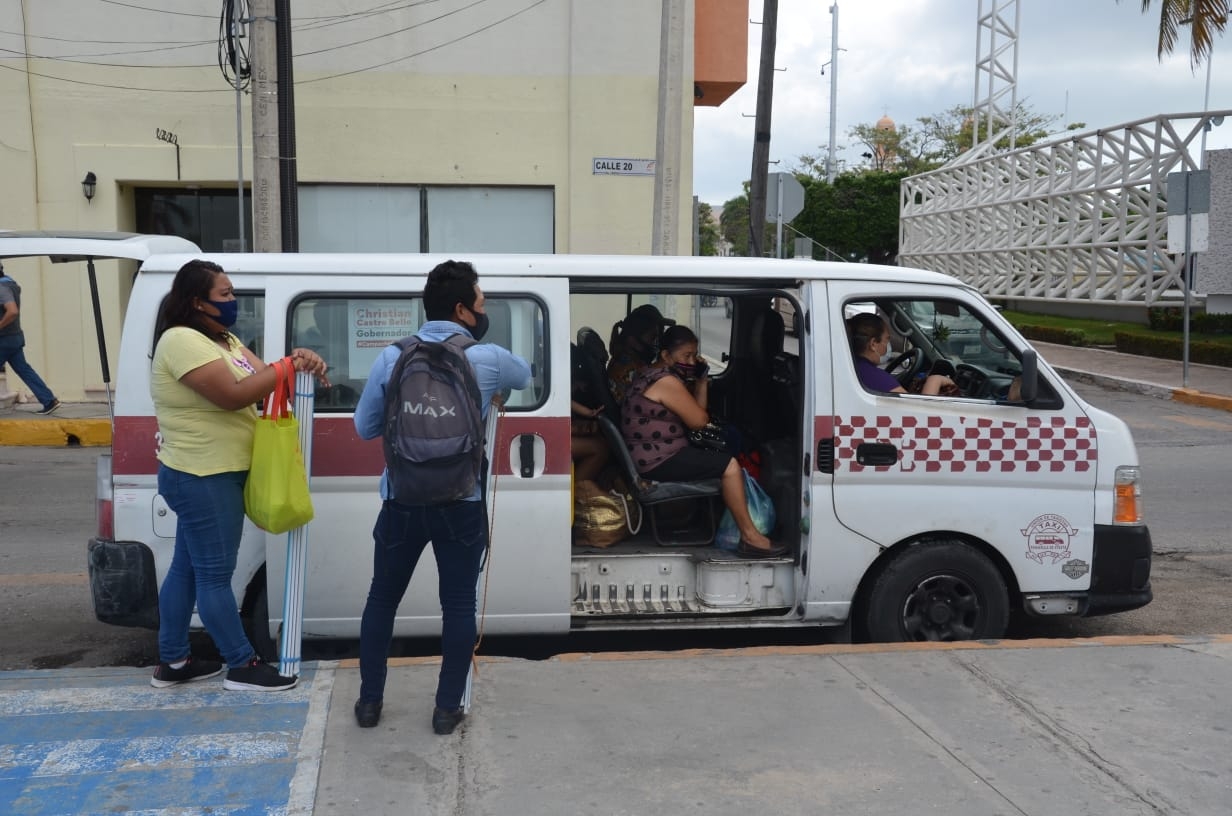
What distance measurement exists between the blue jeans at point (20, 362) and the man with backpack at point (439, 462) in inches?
403

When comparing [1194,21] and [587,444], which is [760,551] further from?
[1194,21]

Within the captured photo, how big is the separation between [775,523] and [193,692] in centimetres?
276

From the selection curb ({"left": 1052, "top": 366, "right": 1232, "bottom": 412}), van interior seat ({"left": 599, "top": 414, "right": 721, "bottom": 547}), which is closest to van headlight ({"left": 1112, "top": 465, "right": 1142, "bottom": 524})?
van interior seat ({"left": 599, "top": 414, "right": 721, "bottom": 547})

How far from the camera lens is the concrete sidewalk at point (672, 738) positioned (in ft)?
13.0

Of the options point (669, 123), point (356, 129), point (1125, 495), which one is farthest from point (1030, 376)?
point (356, 129)

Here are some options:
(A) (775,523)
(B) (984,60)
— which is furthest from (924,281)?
(B) (984,60)

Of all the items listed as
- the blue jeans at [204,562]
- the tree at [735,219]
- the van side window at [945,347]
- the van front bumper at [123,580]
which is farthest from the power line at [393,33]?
the tree at [735,219]

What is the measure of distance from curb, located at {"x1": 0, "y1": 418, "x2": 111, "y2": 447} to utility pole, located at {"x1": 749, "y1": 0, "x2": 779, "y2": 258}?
9840mm

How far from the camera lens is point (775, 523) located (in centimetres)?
591

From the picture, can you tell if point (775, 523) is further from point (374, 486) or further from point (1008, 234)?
point (1008, 234)

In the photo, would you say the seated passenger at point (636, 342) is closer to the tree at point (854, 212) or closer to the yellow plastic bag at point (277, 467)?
the yellow plastic bag at point (277, 467)

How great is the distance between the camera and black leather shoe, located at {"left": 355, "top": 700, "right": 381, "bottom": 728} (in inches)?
175

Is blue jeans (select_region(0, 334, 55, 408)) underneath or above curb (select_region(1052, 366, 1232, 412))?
above

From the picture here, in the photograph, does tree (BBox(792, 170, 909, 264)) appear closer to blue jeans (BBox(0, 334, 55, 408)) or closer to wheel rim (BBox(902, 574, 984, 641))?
blue jeans (BBox(0, 334, 55, 408))
